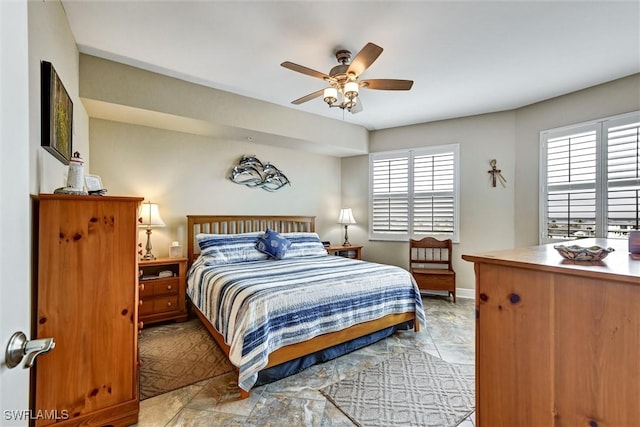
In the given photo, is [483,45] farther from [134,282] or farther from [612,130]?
[134,282]

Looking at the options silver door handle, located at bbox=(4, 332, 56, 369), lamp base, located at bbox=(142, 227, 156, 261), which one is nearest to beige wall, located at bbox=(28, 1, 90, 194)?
lamp base, located at bbox=(142, 227, 156, 261)

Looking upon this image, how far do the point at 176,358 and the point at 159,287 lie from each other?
1.03m

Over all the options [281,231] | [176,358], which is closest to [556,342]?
[176,358]

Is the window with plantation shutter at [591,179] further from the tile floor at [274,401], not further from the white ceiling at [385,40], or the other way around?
the tile floor at [274,401]

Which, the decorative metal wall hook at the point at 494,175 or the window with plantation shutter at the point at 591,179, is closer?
the window with plantation shutter at the point at 591,179

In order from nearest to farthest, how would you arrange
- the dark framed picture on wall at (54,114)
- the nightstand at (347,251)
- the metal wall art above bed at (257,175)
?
the dark framed picture on wall at (54,114)
the metal wall art above bed at (257,175)
the nightstand at (347,251)

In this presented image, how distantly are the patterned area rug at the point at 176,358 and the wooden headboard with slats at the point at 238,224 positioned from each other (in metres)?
0.93

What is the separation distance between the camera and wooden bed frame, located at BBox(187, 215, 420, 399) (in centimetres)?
228

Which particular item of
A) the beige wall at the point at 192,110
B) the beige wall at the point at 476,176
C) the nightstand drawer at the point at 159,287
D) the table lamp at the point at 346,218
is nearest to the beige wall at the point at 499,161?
the beige wall at the point at 476,176

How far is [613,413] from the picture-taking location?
2.78 feet

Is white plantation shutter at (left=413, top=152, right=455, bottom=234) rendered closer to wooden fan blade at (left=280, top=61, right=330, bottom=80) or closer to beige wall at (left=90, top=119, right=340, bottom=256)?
beige wall at (left=90, top=119, right=340, bottom=256)

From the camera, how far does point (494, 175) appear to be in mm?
4188

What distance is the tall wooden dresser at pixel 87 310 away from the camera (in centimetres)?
154

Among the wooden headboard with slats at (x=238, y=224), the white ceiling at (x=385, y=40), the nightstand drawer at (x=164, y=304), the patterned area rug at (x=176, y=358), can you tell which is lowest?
the patterned area rug at (x=176, y=358)
